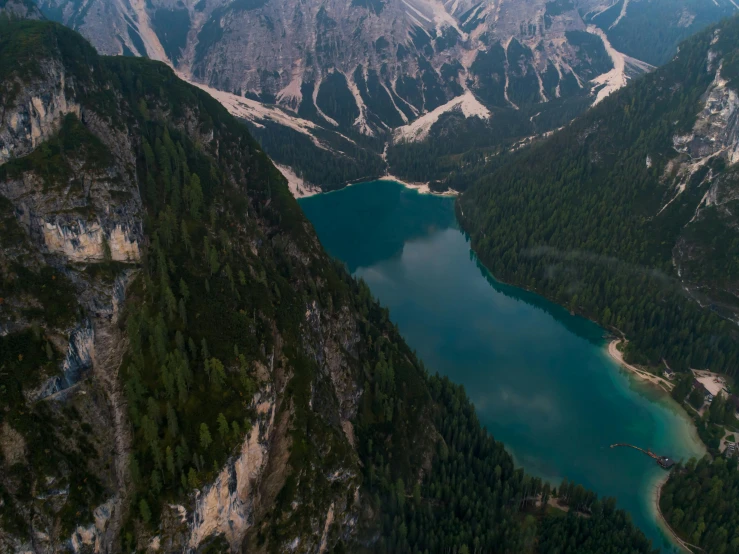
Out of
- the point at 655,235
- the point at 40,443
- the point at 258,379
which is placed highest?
the point at 655,235

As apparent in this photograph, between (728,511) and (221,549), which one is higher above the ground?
(728,511)

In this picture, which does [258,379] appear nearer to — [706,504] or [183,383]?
[183,383]

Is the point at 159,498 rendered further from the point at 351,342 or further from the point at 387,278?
the point at 387,278

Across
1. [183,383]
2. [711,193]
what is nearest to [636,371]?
[711,193]

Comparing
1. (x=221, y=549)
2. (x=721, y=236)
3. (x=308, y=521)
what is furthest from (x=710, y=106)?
(x=221, y=549)

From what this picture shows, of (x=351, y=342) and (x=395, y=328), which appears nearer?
(x=351, y=342)

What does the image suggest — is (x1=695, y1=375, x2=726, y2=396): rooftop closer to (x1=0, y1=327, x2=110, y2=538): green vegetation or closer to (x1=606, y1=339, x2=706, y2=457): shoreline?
(x1=606, y1=339, x2=706, y2=457): shoreline
